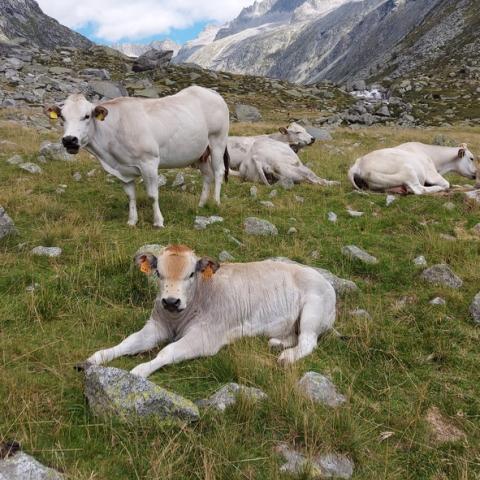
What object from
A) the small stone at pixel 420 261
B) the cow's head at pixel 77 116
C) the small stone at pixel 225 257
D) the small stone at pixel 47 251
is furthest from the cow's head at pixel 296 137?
the small stone at pixel 47 251

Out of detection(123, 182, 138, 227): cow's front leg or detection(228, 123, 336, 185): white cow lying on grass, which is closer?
detection(123, 182, 138, 227): cow's front leg

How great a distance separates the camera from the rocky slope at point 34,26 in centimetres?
14488

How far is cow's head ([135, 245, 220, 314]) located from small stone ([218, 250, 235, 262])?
2.21 m

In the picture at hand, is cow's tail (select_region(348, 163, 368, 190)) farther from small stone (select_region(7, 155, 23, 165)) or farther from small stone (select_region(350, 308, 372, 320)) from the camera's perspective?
small stone (select_region(7, 155, 23, 165))

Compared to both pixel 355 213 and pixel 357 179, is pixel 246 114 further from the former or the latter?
pixel 355 213

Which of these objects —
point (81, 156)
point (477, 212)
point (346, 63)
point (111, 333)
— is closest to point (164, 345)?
point (111, 333)

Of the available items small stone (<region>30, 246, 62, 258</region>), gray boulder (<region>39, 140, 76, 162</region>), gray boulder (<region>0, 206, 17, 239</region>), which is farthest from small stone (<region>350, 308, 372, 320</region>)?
gray boulder (<region>39, 140, 76, 162</region>)

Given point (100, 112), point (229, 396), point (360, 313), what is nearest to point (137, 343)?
point (229, 396)

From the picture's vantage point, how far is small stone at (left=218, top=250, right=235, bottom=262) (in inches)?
343

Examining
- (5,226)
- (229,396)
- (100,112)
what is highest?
(100,112)

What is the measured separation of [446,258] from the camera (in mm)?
9219

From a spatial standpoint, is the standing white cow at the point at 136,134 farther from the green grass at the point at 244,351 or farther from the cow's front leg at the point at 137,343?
the cow's front leg at the point at 137,343

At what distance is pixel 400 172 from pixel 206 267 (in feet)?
29.4

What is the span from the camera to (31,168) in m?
14.2
